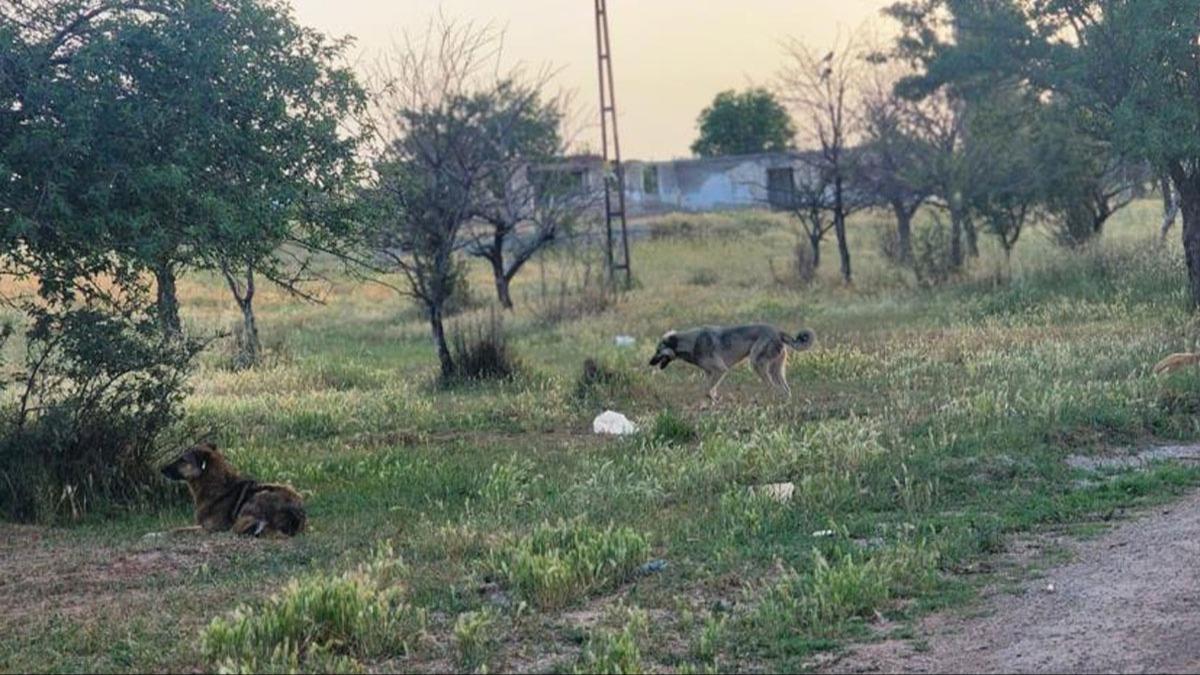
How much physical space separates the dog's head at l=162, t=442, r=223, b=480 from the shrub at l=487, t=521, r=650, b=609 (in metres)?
3.02

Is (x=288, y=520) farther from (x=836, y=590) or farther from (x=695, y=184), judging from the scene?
(x=695, y=184)

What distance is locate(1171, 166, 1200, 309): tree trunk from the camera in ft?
77.4

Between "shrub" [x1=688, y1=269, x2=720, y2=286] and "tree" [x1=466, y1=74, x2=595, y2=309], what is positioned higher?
"tree" [x1=466, y1=74, x2=595, y2=309]

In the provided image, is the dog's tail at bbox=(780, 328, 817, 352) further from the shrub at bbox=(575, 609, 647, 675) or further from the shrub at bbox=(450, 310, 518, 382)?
the shrub at bbox=(575, 609, 647, 675)

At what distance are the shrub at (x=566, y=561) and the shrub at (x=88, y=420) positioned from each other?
462 cm

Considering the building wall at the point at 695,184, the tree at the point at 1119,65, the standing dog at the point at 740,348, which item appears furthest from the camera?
the building wall at the point at 695,184

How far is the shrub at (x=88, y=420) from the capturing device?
11594mm

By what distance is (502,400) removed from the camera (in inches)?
700

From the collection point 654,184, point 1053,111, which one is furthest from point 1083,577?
point 654,184


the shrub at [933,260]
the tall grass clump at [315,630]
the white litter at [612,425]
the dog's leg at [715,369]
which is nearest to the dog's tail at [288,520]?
the tall grass clump at [315,630]

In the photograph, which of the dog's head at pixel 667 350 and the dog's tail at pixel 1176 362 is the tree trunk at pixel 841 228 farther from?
the dog's tail at pixel 1176 362

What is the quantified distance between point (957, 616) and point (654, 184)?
219 feet

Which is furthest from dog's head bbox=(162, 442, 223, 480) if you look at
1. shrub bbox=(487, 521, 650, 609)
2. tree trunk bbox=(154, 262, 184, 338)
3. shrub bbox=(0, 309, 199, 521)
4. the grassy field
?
shrub bbox=(487, 521, 650, 609)

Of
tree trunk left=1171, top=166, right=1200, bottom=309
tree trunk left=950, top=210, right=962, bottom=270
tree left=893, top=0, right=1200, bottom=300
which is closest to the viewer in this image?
tree left=893, top=0, right=1200, bottom=300
